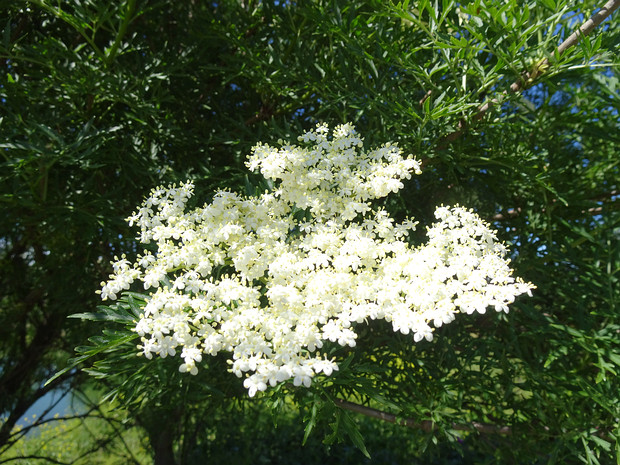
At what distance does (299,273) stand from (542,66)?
0.83 meters

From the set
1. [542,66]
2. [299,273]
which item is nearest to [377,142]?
[542,66]

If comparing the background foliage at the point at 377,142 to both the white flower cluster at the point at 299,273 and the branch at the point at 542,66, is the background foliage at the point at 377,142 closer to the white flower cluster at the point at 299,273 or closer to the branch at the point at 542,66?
the branch at the point at 542,66

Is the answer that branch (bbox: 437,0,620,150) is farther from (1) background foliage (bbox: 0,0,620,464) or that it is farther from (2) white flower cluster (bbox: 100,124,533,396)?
(2) white flower cluster (bbox: 100,124,533,396)

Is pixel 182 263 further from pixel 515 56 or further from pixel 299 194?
pixel 515 56

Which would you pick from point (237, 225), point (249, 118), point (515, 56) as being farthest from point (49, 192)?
point (515, 56)

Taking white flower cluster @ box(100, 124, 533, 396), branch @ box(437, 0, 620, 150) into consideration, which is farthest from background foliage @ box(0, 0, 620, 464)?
white flower cluster @ box(100, 124, 533, 396)

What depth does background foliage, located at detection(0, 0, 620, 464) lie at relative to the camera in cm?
129

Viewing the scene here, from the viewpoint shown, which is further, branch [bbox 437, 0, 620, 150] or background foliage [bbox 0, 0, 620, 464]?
background foliage [bbox 0, 0, 620, 464]

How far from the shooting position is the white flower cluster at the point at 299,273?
0.90m

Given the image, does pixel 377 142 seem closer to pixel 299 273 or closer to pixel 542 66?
pixel 542 66

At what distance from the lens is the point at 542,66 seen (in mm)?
1248

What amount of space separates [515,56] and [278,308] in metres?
0.81

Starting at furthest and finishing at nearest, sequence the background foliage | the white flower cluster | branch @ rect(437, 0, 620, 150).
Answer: the background foliage < branch @ rect(437, 0, 620, 150) < the white flower cluster

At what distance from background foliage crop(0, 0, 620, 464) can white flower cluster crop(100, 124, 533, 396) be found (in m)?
0.16
